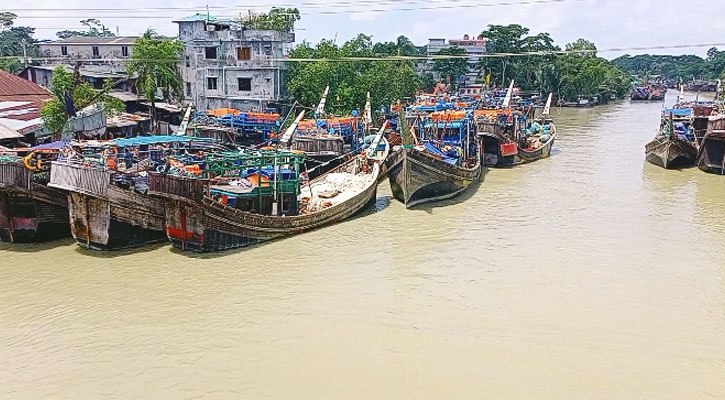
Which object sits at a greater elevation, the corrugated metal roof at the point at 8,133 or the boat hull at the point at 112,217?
the corrugated metal roof at the point at 8,133

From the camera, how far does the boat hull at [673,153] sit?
24.9 meters

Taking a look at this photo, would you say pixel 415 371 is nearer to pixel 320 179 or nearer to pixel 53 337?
pixel 53 337

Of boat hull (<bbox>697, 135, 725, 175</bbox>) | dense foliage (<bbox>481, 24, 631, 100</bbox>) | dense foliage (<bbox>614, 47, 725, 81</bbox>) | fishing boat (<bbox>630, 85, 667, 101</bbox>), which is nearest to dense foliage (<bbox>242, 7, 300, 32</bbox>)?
boat hull (<bbox>697, 135, 725, 175</bbox>)

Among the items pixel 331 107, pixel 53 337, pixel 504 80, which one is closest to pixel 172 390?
pixel 53 337

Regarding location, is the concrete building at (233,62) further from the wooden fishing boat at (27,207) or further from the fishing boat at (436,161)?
the wooden fishing boat at (27,207)

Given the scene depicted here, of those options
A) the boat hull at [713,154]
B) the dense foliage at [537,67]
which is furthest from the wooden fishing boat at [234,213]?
the dense foliage at [537,67]

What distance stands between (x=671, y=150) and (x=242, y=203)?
62.1ft

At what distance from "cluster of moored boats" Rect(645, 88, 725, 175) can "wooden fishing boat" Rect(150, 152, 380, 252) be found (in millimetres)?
15027

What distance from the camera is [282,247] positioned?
14391 mm

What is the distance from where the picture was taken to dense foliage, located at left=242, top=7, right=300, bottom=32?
31953 mm

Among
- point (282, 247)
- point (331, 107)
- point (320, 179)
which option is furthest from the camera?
point (331, 107)

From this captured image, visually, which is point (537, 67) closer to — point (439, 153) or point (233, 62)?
point (233, 62)

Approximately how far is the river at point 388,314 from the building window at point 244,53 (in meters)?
15.7

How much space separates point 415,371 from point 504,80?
164ft
